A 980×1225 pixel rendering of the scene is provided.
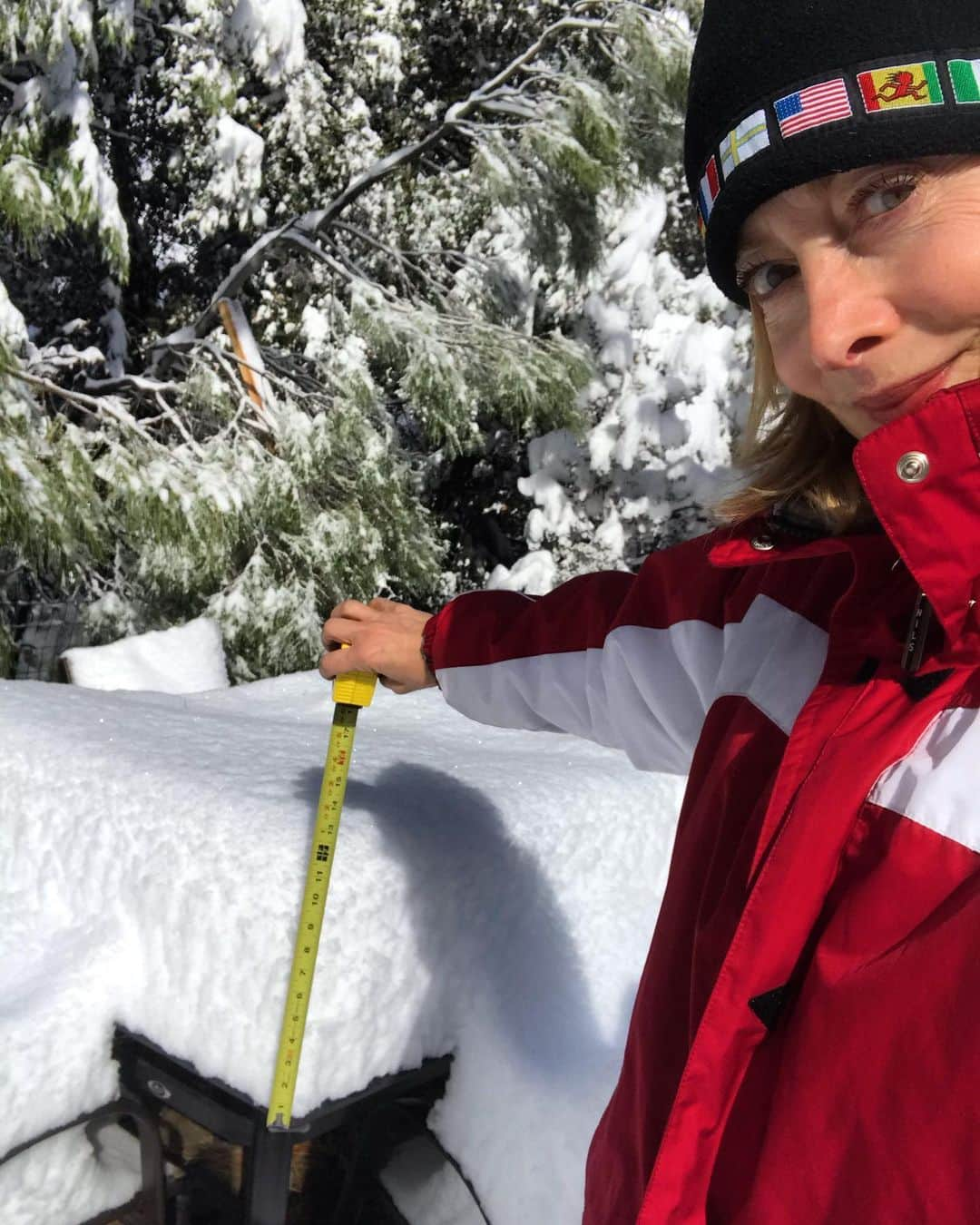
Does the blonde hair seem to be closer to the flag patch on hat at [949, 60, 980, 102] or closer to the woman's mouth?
the woman's mouth

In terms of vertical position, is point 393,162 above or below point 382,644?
above

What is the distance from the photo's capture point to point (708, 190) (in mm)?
736

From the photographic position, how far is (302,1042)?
1354mm

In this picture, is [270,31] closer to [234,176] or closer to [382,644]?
[234,176]

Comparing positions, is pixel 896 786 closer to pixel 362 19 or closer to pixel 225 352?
pixel 225 352

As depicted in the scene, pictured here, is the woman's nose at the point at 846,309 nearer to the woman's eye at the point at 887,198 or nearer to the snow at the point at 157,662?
the woman's eye at the point at 887,198

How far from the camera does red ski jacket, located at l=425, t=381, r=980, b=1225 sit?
0.57 metres

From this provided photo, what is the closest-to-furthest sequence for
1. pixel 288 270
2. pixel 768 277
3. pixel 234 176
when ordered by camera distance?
pixel 768 277 → pixel 234 176 → pixel 288 270

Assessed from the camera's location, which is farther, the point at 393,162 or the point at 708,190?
the point at 393,162

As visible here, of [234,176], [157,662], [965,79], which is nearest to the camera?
[965,79]

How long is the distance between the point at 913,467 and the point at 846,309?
0.11 m

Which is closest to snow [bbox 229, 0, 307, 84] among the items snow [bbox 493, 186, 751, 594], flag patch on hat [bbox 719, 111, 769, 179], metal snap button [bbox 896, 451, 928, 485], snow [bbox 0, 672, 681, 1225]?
snow [bbox 493, 186, 751, 594]

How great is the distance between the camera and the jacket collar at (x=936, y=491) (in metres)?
0.58

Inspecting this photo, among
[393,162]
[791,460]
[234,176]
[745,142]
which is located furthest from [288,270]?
[745,142]
